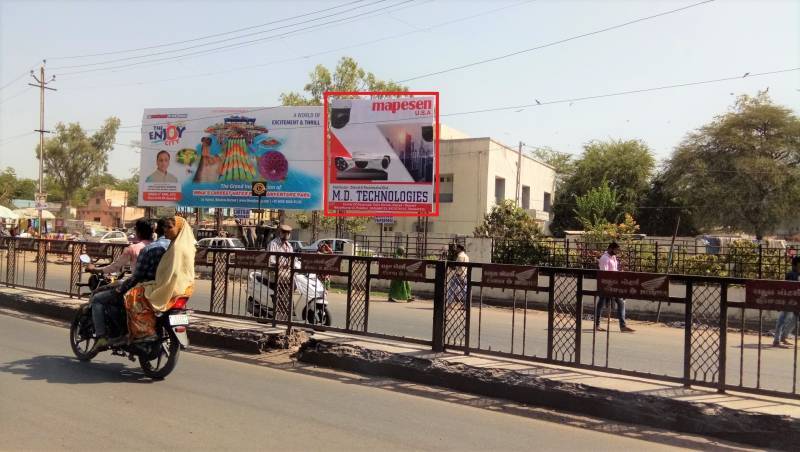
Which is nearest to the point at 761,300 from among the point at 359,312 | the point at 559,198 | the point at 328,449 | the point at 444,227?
the point at 328,449

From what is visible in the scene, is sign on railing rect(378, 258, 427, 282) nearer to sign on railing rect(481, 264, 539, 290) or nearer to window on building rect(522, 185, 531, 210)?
sign on railing rect(481, 264, 539, 290)

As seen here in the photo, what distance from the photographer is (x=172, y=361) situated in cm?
652

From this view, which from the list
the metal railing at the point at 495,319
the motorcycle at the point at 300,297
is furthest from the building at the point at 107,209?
the motorcycle at the point at 300,297

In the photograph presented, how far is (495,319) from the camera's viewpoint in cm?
1416

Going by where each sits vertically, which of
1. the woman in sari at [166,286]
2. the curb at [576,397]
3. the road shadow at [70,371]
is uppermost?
the woman in sari at [166,286]

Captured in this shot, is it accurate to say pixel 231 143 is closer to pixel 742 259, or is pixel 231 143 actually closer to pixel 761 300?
pixel 742 259

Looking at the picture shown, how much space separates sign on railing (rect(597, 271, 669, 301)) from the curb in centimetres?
104

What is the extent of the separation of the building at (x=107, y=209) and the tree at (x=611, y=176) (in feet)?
186

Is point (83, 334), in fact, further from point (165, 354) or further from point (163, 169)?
point (163, 169)

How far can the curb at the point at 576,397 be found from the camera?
5.08m

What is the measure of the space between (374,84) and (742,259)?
1252 inches

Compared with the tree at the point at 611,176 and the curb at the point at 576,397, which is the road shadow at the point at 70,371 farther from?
the tree at the point at 611,176

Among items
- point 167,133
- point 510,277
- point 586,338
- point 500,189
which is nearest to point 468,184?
point 500,189

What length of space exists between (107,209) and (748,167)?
7655cm
